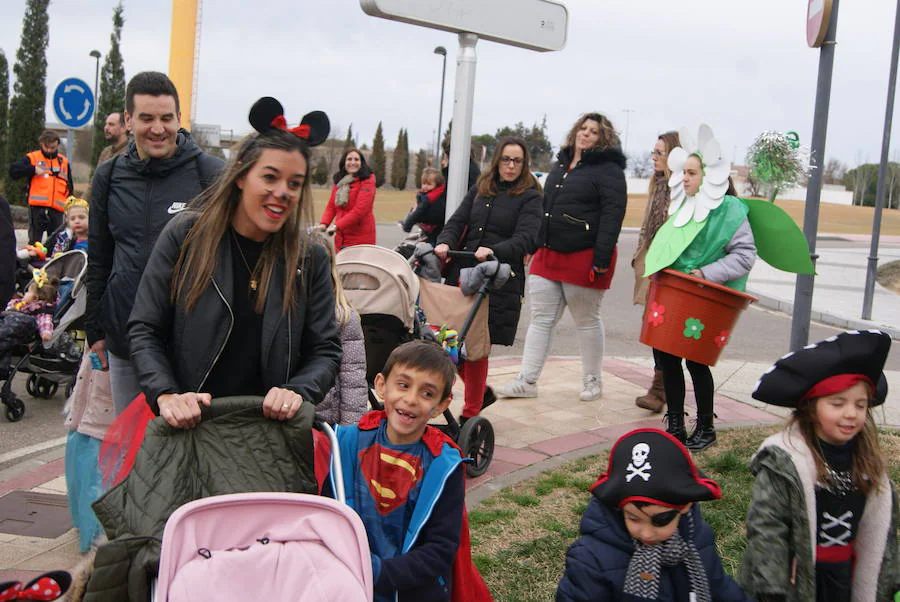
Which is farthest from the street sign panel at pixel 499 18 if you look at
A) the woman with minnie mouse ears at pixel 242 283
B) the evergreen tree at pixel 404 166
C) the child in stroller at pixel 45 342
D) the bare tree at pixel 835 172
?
the bare tree at pixel 835 172

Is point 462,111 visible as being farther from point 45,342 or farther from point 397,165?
point 397,165

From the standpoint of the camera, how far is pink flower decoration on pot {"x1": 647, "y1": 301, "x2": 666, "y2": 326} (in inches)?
214

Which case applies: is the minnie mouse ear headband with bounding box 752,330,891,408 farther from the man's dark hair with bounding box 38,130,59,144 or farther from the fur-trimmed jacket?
the man's dark hair with bounding box 38,130,59,144

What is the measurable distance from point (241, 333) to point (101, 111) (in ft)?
123

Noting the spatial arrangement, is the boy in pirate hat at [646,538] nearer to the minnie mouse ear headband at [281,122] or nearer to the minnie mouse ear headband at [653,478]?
the minnie mouse ear headband at [653,478]

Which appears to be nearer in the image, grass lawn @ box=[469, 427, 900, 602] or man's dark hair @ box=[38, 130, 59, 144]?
grass lawn @ box=[469, 427, 900, 602]

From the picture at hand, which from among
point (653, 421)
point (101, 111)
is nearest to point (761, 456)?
point (653, 421)

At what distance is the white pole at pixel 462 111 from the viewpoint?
6.22 meters

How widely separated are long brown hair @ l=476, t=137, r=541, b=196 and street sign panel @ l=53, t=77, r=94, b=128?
855 cm

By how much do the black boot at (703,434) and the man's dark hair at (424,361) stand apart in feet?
10.4

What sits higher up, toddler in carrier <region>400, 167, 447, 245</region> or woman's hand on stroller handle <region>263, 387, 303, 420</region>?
toddler in carrier <region>400, 167, 447, 245</region>

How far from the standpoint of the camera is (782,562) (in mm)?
2887

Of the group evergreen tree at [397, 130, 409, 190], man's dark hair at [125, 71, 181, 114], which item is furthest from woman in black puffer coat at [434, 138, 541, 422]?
evergreen tree at [397, 130, 409, 190]

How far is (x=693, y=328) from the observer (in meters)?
5.32
